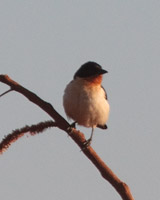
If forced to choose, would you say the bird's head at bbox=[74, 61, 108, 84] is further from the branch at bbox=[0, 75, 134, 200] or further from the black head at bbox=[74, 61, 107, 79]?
the branch at bbox=[0, 75, 134, 200]

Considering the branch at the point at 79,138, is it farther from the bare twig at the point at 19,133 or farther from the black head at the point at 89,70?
the black head at the point at 89,70

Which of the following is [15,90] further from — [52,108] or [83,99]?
[83,99]

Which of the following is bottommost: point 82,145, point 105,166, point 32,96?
point 105,166

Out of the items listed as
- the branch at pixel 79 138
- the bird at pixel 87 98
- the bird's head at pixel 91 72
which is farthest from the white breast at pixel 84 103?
the branch at pixel 79 138

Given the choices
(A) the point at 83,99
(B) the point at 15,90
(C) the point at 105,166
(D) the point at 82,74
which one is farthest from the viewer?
(D) the point at 82,74

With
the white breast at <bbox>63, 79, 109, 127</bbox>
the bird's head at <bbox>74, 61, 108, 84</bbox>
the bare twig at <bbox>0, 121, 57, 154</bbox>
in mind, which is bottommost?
the bare twig at <bbox>0, 121, 57, 154</bbox>

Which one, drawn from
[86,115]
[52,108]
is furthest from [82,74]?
[52,108]

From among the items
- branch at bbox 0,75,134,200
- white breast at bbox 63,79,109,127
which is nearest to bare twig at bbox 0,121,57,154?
branch at bbox 0,75,134,200
